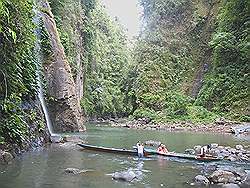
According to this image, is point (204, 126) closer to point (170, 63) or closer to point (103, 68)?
point (170, 63)

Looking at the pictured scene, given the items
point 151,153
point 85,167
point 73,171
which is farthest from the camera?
point 151,153

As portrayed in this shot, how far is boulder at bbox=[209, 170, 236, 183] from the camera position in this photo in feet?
35.2

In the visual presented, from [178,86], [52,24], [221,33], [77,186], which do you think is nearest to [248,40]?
[221,33]

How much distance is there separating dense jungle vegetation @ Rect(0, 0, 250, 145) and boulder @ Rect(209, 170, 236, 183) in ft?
31.5

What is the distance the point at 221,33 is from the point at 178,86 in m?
9.67

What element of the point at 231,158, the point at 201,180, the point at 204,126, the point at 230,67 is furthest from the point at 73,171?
the point at 230,67

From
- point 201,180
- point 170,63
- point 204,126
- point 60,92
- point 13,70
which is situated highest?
point 170,63

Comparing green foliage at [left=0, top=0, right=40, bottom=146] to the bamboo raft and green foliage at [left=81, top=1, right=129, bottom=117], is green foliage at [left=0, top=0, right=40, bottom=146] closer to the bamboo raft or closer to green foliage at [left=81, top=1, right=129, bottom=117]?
the bamboo raft

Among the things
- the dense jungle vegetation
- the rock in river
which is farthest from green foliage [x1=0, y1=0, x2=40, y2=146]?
the rock in river

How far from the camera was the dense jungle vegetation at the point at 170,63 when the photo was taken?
34.7m

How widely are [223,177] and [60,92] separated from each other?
16.6 metres

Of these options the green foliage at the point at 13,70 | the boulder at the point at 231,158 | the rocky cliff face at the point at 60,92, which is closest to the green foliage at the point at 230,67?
the rocky cliff face at the point at 60,92

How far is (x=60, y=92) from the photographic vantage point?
83.5 ft

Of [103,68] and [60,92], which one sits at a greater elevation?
[103,68]
